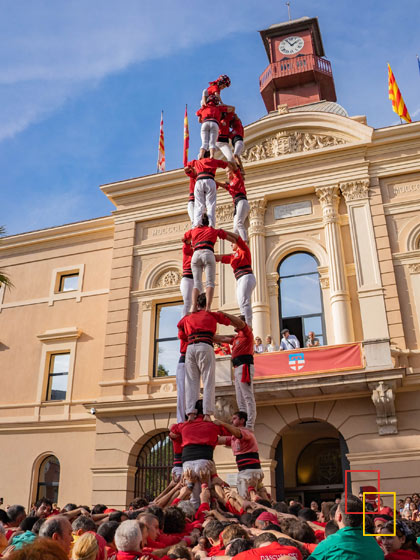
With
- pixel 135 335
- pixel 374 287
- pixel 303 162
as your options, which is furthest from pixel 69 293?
pixel 374 287

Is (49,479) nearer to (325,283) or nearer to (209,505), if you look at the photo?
(325,283)

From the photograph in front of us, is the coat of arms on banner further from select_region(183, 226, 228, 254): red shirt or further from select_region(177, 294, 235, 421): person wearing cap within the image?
select_region(177, 294, 235, 421): person wearing cap

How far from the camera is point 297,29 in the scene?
28.4 meters

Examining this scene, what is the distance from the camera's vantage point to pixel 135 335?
19203 mm

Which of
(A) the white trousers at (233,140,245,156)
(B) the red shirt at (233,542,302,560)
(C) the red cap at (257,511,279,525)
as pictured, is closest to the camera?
(B) the red shirt at (233,542,302,560)

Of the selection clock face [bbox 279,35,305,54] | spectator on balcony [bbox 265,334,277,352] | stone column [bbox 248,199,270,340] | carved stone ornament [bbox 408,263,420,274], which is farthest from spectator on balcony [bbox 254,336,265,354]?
clock face [bbox 279,35,305,54]

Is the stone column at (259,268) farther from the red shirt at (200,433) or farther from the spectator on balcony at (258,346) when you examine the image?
the red shirt at (200,433)

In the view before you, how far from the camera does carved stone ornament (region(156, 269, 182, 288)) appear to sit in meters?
19.5

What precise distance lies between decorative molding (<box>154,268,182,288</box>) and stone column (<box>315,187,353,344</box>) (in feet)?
17.7

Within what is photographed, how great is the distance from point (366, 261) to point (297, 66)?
1355 centimetres

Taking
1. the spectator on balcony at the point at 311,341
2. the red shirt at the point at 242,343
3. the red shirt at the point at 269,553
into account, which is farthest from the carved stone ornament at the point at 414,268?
the red shirt at the point at 269,553

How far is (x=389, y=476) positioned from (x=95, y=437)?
30.7ft

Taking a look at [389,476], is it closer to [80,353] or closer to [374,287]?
[374,287]

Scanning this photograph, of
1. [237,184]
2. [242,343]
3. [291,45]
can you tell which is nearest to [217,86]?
[237,184]
